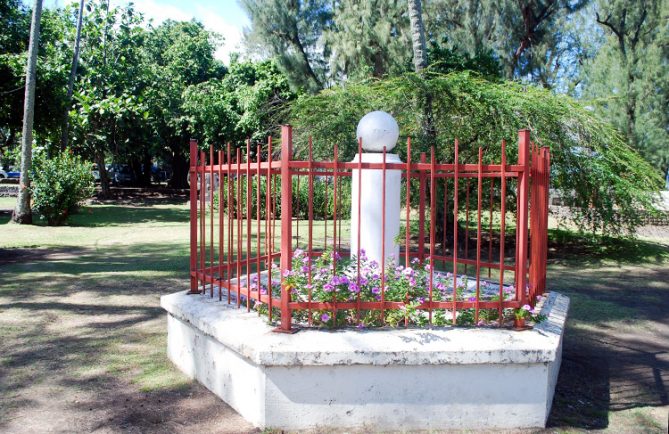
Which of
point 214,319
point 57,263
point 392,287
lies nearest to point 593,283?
point 392,287

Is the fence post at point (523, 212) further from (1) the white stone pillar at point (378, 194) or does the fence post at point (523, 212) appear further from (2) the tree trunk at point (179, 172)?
(2) the tree trunk at point (179, 172)

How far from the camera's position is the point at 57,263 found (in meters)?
9.79

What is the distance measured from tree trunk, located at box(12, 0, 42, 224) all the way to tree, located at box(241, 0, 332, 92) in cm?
794

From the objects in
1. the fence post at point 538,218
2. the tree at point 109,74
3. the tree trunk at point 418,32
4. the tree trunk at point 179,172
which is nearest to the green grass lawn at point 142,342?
the fence post at point 538,218

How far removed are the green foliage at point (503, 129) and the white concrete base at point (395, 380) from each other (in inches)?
277

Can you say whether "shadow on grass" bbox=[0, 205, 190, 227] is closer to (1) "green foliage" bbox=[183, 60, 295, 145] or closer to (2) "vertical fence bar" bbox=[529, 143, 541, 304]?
(1) "green foliage" bbox=[183, 60, 295, 145]

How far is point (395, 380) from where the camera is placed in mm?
3439

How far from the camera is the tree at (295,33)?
67.3 ft

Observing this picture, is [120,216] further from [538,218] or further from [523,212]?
[523,212]

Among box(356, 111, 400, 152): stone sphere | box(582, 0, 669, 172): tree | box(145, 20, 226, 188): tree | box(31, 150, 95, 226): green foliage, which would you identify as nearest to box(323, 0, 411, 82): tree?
box(582, 0, 669, 172): tree

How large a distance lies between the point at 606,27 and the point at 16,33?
21.1m

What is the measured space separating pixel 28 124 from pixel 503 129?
12.7 meters

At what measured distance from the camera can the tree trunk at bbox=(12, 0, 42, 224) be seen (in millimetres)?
14836

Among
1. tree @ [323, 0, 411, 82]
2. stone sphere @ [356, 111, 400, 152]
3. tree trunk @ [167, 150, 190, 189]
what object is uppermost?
tree @ [323, 0, 411, 82]
